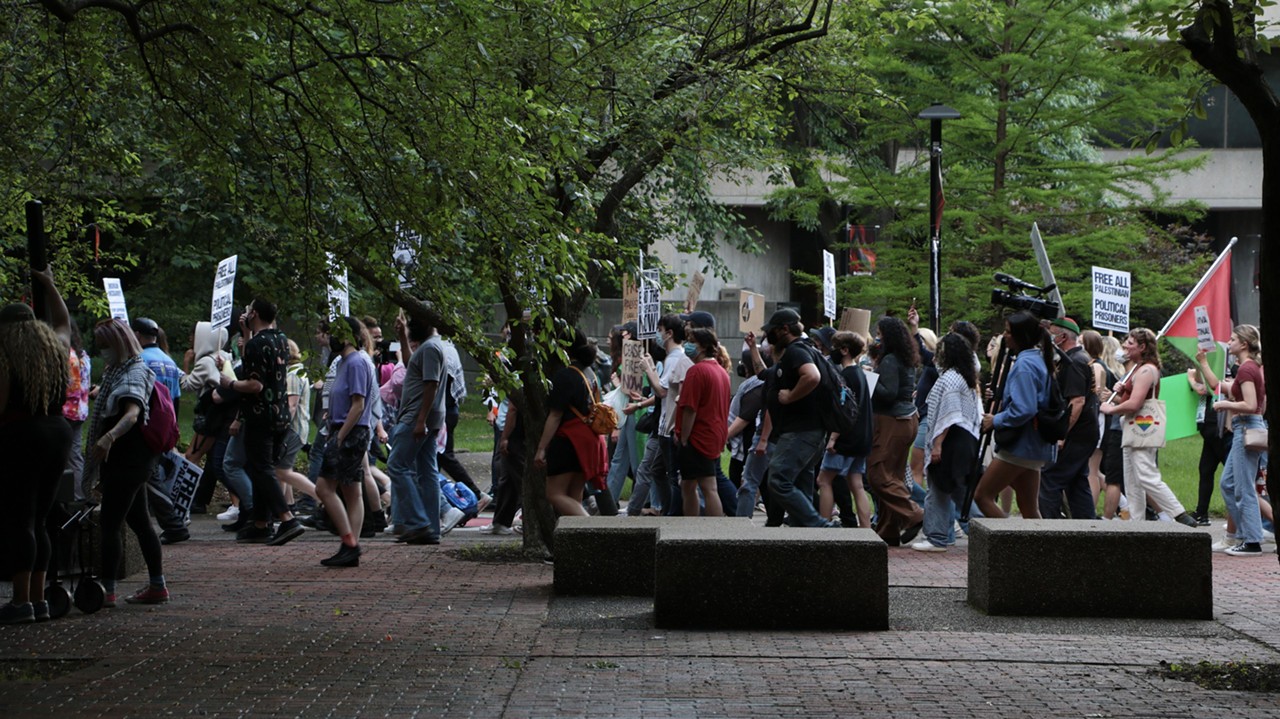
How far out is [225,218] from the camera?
1023 inches

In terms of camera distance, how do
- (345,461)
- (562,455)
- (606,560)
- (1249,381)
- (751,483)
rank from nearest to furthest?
(606,560) → (562,455) → (345,461) → (1249,381) → (751,483)

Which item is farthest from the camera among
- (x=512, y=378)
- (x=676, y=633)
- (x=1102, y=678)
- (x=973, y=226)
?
(x=973, y=226)

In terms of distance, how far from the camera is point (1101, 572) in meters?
9.03

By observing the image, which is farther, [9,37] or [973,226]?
[973,226]

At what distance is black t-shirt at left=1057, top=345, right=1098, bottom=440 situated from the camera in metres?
12.3

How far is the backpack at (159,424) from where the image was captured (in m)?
9.13

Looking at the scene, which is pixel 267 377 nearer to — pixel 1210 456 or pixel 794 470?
pixel 794 470

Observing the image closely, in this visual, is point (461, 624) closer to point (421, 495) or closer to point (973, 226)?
point (421, 495)

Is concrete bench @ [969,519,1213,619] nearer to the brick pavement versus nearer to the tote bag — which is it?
the brick pavement

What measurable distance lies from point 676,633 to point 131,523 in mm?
3487

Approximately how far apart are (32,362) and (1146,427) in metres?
9.24

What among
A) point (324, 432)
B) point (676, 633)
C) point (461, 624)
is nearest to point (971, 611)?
point (676, 633)

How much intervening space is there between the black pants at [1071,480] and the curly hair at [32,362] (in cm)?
780

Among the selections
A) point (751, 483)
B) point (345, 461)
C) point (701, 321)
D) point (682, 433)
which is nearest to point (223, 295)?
point (345, 461)
